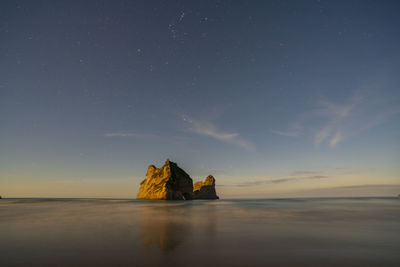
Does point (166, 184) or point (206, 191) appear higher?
→ point (166, 184)

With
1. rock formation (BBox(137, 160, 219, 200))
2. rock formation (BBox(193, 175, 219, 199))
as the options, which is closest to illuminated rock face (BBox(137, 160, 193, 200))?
rock formation (BBox(137, 160, 219, 200))

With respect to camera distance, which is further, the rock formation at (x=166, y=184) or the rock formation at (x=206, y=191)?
the rock formation at (x=206, y=191)

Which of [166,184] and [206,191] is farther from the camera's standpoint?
[206,191]

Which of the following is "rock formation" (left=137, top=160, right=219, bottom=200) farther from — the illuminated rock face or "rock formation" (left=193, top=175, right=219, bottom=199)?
"rock formation" (left=193, top=175, right=219, bottom=199)

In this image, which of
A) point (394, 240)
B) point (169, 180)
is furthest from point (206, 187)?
point (394, 240)

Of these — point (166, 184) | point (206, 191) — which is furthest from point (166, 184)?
point (206, 191)

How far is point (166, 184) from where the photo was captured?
351ft

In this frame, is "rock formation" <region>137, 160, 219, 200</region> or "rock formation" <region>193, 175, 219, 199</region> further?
"rock formation" <region>193, 175, 219, 199</region>

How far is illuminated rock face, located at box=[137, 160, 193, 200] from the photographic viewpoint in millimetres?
108250

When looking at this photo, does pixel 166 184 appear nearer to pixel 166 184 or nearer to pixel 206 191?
pixel 166 184

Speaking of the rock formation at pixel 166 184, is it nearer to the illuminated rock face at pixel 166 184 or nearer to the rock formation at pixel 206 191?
the illuminated rock face at pixel 166 184

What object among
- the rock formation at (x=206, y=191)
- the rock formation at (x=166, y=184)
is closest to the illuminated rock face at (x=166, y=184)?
the rock formation at (x=166, y=184)

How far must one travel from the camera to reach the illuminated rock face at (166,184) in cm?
10825

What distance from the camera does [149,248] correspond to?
877 cm
